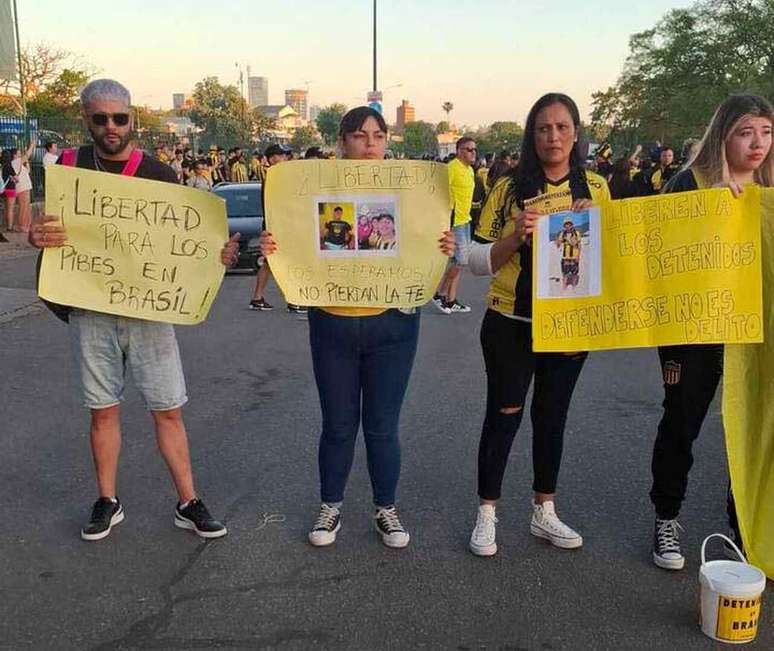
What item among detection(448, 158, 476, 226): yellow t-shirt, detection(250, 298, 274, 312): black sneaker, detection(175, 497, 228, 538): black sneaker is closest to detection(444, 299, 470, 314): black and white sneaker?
detection(448, 158, 476, 226): yellow t-shirt

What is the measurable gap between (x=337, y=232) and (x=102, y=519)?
5.55ft

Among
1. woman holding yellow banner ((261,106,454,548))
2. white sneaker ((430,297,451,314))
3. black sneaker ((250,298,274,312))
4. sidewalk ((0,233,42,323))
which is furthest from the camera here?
black sneaker ((250,298,274,312))

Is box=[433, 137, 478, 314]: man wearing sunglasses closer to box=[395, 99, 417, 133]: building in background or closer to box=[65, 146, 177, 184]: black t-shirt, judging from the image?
box=[65, 146, 177, 184]: black t-shirt

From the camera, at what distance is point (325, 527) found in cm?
368

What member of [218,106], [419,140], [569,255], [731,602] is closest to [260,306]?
[569,255]

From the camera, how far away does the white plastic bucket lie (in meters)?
2.86

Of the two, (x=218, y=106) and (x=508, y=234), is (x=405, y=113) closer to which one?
(x=218, y=106)

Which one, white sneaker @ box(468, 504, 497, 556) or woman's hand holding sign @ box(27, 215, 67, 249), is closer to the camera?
woman's hand holding sign @ box(27, 215, 67, 249)

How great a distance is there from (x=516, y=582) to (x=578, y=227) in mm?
1466

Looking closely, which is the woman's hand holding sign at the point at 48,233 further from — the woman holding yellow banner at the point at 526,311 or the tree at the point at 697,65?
the tree at the point at 697,65

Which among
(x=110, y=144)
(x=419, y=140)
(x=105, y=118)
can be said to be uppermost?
(x=419, y=140)

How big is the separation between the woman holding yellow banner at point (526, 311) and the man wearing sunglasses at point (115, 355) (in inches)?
46.1

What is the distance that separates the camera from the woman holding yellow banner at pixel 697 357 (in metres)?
3.27

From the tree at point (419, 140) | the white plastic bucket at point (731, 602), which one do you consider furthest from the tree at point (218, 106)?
the white plastic bucket at point (731, 602)
